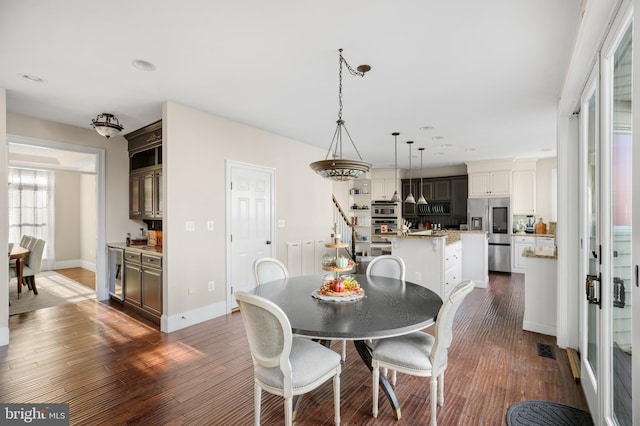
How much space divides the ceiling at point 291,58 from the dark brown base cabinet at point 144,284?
1.89m

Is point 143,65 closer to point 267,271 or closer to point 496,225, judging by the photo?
point 267,271

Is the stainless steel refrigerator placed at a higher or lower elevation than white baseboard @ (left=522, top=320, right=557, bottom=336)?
higher

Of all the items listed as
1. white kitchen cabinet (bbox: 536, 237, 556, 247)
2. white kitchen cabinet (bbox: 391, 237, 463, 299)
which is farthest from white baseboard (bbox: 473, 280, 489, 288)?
white kitchen cabinet (bbox: 536, 237, 556, 247)

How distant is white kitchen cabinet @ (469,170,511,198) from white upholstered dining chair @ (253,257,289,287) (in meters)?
5.98

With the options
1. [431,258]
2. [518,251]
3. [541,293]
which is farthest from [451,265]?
[518,251]

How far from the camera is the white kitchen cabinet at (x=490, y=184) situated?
22.7 ft

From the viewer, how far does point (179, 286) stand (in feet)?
11.8

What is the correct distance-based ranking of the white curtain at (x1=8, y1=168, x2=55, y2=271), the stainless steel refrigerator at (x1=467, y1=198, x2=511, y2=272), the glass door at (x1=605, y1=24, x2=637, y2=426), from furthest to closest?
the stainless steel refrigerator at (x1=467, y1=198, x2=511, y2=272)
the white curtain at (x1=8, y1=168, x2=55, y2=271)
the glass door at (x1=605, y1=24, x2=637, y2=426)

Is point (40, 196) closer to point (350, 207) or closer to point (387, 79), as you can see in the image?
point (350, 207)

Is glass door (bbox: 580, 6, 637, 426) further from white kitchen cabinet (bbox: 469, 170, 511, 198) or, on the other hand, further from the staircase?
the staircase

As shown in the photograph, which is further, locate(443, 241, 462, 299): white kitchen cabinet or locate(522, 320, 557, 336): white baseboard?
locate(443, 241, 462, 299): white kitchen cabinet

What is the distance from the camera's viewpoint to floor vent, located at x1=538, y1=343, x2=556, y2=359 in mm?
2896

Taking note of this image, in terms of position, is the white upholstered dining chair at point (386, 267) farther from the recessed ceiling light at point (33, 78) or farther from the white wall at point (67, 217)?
the white wall at point (67, 217)

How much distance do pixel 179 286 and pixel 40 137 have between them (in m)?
2.84
